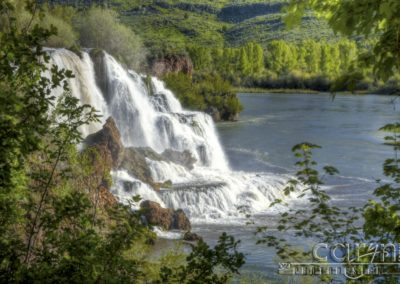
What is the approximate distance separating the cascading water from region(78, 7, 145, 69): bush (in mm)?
10958

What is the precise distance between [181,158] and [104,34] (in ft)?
75.0

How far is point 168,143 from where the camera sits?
1013 inches

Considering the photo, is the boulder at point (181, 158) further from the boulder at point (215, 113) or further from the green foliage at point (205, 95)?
the boulder at point (215, 113)

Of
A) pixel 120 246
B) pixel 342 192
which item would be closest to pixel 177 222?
pixel 342 192

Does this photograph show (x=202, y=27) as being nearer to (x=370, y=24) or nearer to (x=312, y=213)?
(x=312, y=213)

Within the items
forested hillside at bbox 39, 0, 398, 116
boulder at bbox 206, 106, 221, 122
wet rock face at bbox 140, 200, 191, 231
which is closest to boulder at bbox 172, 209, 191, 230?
wet rock face at bbox 140, 200, 191, 231

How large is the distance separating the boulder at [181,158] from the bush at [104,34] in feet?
68.8

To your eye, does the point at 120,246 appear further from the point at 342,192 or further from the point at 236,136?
the point at 236,136

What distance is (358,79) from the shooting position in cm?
307

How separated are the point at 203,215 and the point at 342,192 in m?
5.68

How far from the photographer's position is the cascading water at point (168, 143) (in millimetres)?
17406

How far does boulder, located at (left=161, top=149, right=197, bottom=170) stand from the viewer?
870 inches

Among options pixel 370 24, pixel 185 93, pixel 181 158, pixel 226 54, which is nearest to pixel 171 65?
pixel 185 93

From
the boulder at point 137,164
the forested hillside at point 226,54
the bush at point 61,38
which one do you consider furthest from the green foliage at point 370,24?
the bush at point 61,38
